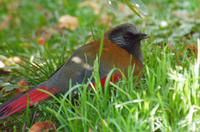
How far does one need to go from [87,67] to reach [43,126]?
598 mm

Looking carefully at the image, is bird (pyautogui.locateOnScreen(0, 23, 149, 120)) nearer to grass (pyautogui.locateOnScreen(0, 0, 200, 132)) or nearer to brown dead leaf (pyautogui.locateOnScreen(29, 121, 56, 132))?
grass (pyautogui.locateOnScreen(0, 0, 200, 132))

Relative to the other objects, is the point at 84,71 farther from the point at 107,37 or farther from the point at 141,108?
the point at 141,108

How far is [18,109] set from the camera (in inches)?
88.7

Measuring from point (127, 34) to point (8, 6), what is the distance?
17.9 feet

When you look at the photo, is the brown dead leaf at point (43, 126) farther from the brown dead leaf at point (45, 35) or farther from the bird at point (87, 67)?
the brown dead leaf at point (45, 35)

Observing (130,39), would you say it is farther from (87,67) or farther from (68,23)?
(68,23)

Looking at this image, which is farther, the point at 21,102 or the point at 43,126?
the point at 21,102

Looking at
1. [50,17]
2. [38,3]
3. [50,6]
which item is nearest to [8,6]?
[38,3]

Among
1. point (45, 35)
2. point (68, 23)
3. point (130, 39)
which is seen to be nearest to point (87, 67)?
point (130, 39)

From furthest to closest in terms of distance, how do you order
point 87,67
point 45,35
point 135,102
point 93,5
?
point 93,5 < point 45,35 < point 87,67 < point 135,102

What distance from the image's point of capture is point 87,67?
2492 mm

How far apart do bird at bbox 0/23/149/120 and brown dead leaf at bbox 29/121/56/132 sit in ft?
0.66

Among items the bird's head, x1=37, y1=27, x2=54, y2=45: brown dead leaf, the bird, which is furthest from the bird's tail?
x1=37, y1=27, x2=54, y2=45: brown dead leaf

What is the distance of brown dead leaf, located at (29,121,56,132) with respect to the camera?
7.00 feet
